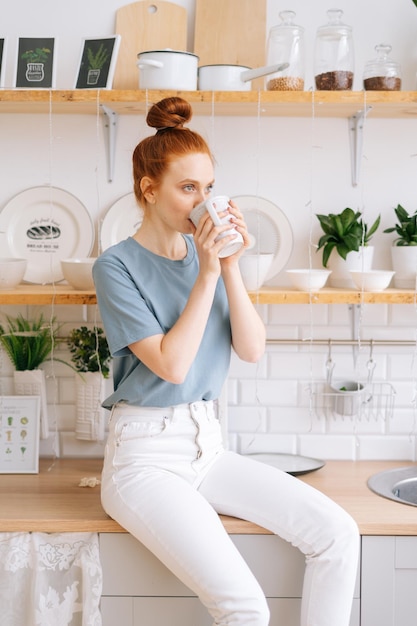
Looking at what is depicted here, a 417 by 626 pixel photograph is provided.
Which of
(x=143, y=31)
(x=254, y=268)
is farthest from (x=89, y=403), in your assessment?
(x=143, y=31)

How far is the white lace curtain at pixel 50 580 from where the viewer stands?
1.78m

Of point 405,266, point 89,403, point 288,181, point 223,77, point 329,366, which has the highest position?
point 223,77

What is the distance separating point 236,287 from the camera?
1.86m

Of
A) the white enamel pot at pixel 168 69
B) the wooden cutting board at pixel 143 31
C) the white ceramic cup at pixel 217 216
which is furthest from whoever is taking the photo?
the wooden cutting board at pixel 143 31

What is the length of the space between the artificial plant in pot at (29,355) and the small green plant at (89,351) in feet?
0.24

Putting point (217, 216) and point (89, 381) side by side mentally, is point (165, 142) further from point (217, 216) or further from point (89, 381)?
point (89, 381)

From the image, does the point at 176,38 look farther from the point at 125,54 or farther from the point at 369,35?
the point at 369,35

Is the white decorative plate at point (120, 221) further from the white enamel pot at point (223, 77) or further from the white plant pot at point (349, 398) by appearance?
the white plant pot at point (349, 398)

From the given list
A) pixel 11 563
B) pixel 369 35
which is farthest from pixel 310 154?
pixel 11 563

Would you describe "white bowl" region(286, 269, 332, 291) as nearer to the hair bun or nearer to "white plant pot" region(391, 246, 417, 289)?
"white plant pot" region(391, 246, 417, 289)

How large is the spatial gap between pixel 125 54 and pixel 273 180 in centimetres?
55

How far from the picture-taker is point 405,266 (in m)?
2.22

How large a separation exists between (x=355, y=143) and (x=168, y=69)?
60 cm

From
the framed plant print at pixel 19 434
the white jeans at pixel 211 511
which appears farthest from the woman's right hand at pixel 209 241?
the framed plant print at pixel 19 434
